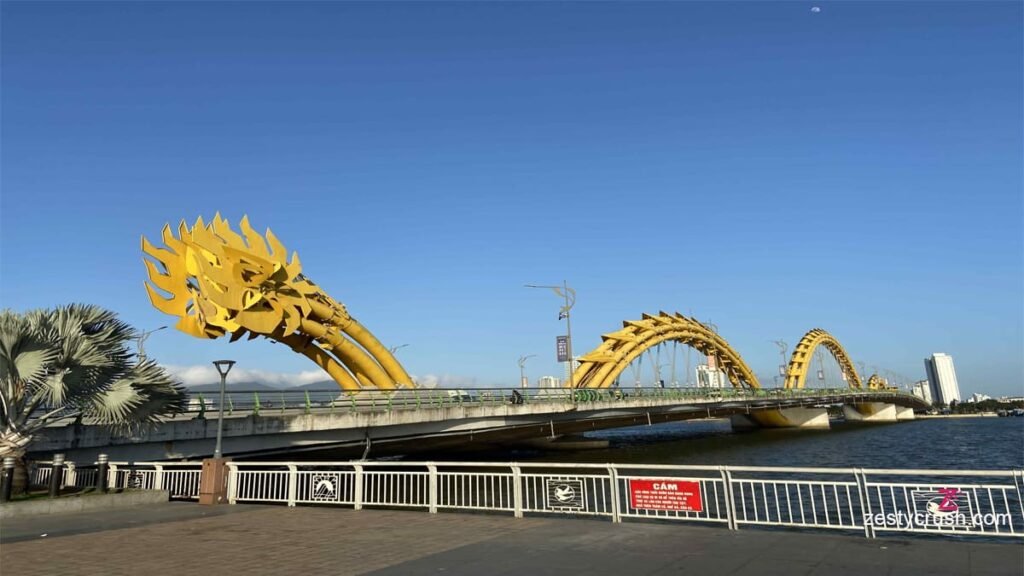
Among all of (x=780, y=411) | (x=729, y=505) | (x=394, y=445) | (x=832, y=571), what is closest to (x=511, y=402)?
(x=394, y=445)

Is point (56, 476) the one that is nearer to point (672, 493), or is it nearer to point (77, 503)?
point (77, 503)

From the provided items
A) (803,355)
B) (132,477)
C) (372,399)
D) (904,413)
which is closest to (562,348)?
(372,399)

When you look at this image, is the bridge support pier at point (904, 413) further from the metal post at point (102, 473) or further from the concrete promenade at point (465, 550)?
the metal post at point (102, 473)

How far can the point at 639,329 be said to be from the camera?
258 feet

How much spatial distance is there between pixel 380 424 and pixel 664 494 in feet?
73.0

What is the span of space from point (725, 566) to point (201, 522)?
12.0 m

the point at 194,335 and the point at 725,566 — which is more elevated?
the point at 194,335

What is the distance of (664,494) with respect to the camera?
1202 centimetres

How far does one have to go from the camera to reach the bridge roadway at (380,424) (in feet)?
77.6

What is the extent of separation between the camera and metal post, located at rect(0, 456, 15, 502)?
16031mm

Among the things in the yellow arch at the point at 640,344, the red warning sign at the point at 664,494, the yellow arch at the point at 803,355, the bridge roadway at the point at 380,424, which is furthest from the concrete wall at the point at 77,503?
the yellow arch at the point at 803,355

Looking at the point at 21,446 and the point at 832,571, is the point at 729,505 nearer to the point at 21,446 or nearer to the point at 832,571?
the point at 832,571

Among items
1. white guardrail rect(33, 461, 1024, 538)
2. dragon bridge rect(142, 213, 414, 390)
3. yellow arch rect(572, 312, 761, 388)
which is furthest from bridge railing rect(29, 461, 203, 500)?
yellow arch rect(572, 312, 761, 388)

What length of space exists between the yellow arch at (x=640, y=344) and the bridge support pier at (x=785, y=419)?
350 inches
